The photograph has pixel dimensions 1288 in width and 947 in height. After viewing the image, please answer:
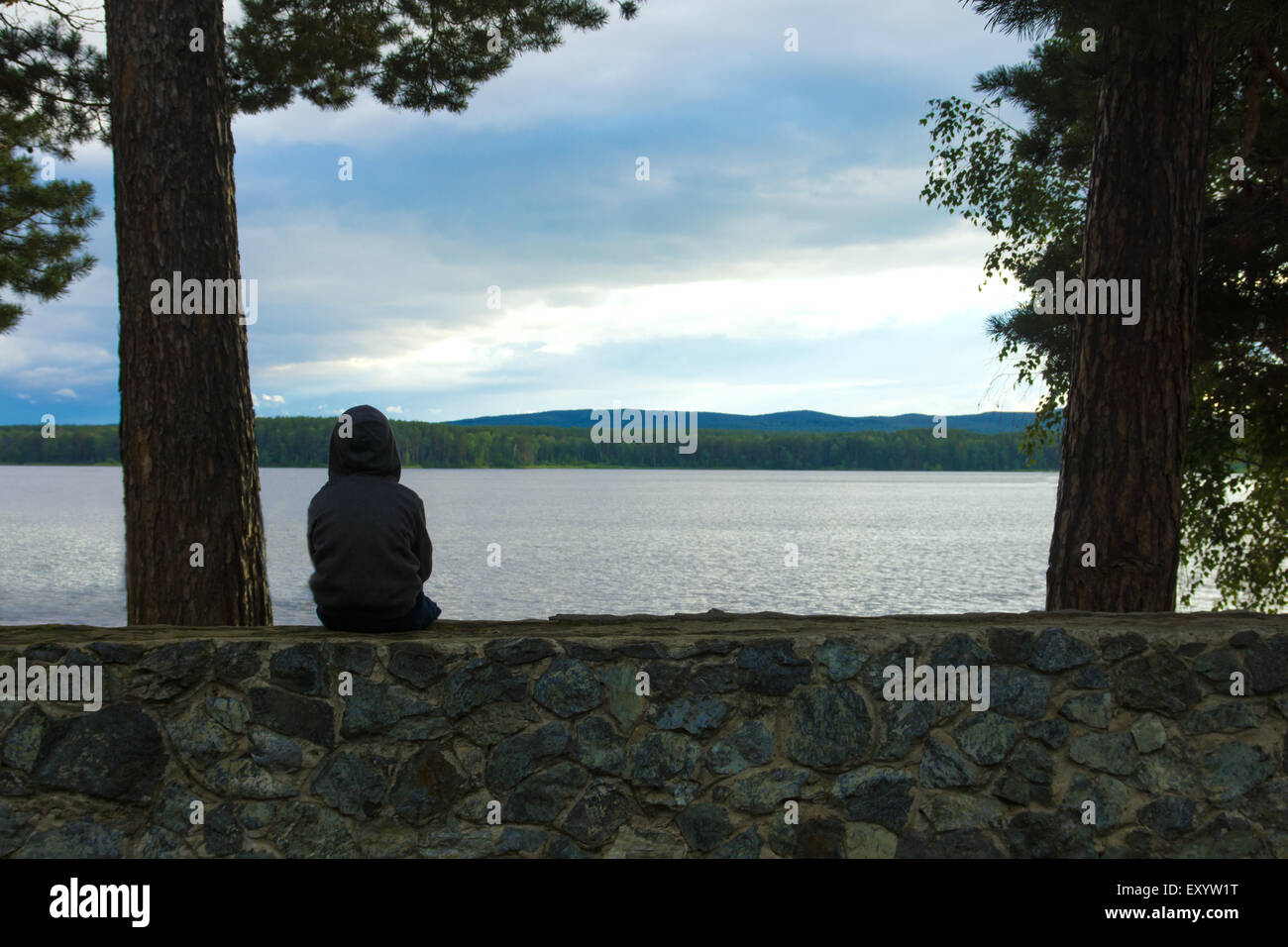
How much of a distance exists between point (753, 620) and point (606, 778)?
3.53 feet

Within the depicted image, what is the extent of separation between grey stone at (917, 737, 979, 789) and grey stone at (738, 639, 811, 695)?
64cm

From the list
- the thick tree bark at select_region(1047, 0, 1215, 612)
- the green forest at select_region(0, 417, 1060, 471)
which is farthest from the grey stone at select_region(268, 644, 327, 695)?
the green forest at select_region(0, 417, 1060, 471)

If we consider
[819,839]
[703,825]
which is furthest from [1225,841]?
[703,825]

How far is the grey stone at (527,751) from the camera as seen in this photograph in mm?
4219

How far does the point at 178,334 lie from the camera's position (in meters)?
5.77

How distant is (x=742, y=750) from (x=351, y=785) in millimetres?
1629

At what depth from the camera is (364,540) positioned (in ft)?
14.0

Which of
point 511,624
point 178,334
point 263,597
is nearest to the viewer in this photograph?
point 511,624

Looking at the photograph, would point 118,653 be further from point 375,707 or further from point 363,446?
point 363,446

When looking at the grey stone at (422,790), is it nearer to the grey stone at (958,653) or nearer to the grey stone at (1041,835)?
the grey stone at (958,653)

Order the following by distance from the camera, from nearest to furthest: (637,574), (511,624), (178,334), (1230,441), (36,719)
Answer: (36,719)
(511,624)
(178,334)
(1230,441)
(637,574)

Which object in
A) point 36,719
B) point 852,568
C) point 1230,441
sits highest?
point 1230,441
